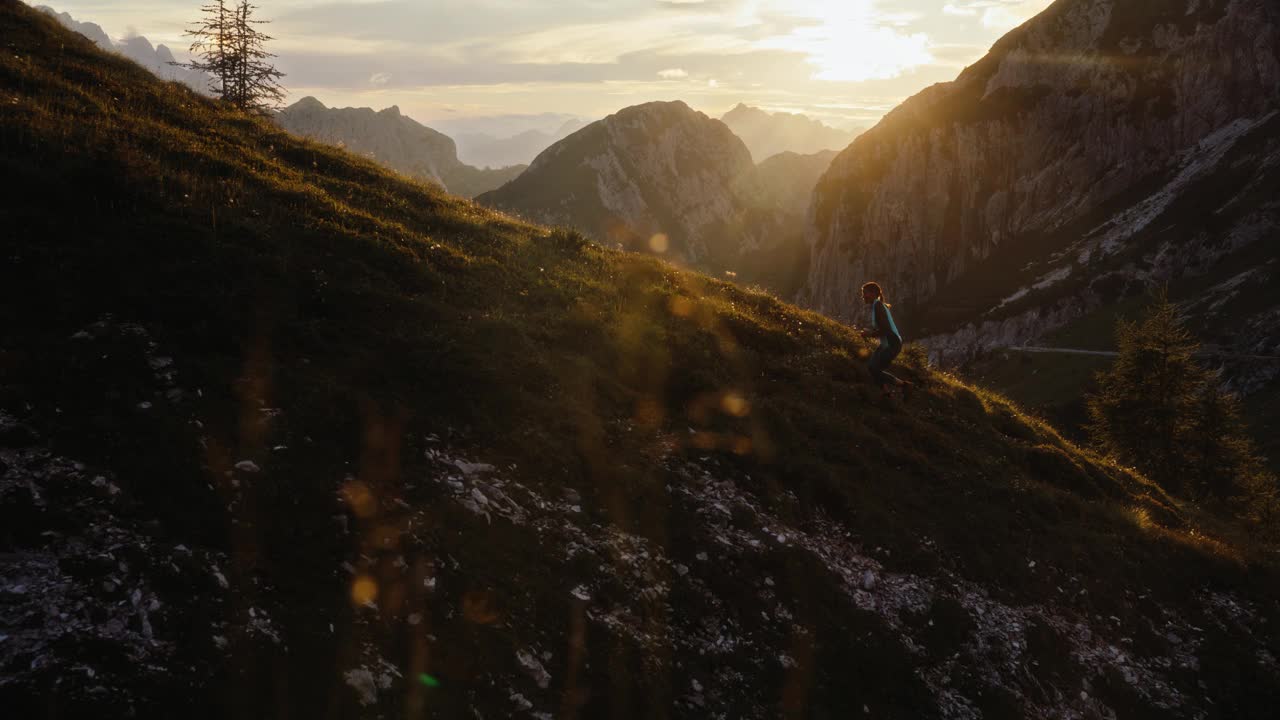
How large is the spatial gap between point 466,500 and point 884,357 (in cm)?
1257

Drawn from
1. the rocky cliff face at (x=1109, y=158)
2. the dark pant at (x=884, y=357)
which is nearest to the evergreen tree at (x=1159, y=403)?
the dark pant at (x=884, y=357)

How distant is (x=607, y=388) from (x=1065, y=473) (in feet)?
48.0

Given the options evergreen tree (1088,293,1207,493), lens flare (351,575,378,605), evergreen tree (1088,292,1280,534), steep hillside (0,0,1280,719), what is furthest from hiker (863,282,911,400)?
evergreen tree (1088,292,1280,534)

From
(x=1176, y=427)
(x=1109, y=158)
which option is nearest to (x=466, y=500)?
(x=1176, y=427)

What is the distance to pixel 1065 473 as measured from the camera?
20094mm

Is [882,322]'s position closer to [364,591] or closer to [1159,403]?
[364,591]

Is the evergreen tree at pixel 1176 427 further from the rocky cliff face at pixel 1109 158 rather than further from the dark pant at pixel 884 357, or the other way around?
the rocky cliff face at pixel 1109 158

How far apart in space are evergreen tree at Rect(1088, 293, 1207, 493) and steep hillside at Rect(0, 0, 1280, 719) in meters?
22.6

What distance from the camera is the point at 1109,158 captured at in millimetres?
176500

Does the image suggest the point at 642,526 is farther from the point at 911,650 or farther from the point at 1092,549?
the point at 1092,549

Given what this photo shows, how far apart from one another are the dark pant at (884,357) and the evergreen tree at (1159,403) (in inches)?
1172

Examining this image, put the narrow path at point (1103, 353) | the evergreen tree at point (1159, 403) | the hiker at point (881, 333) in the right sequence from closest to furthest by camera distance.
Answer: the hiker at point (881, 333) < the evergreen tree at point (1159, 403) < the narrow path at point (1103, 353)

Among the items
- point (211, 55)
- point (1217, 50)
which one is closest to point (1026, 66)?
point (1217, 50)

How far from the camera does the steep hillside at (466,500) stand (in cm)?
732
